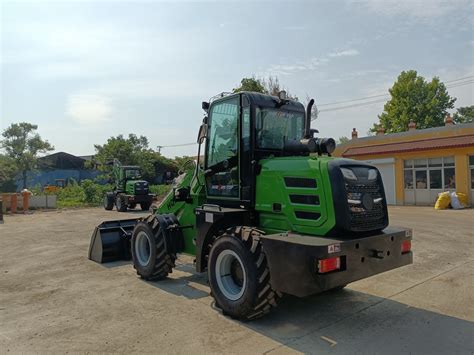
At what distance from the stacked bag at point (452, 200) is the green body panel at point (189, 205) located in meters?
17.6

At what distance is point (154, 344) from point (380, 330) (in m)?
2.53

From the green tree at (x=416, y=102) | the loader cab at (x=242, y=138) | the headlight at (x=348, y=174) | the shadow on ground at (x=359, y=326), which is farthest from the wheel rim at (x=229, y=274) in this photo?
the green tree at (x=416, y=102)

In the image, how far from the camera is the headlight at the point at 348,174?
189 inches

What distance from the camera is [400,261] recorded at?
505 centimetres

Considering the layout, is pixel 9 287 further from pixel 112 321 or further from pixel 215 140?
pixel 215 140

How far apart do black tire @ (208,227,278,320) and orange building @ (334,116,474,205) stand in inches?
782

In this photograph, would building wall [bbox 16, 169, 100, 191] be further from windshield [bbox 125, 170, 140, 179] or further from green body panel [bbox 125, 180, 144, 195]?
green body panel [bbox 125, 180, 144, 195]

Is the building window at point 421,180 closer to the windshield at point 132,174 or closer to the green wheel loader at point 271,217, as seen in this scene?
the windshield at point 132,174

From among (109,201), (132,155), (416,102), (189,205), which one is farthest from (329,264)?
(416,102)

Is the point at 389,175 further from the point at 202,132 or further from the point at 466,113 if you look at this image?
the point at 466,113

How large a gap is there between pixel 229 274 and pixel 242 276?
0.23 metres

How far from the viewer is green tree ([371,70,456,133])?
43406 mm

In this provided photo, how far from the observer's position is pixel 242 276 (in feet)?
17.0

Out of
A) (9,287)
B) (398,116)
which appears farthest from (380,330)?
(398,116)
